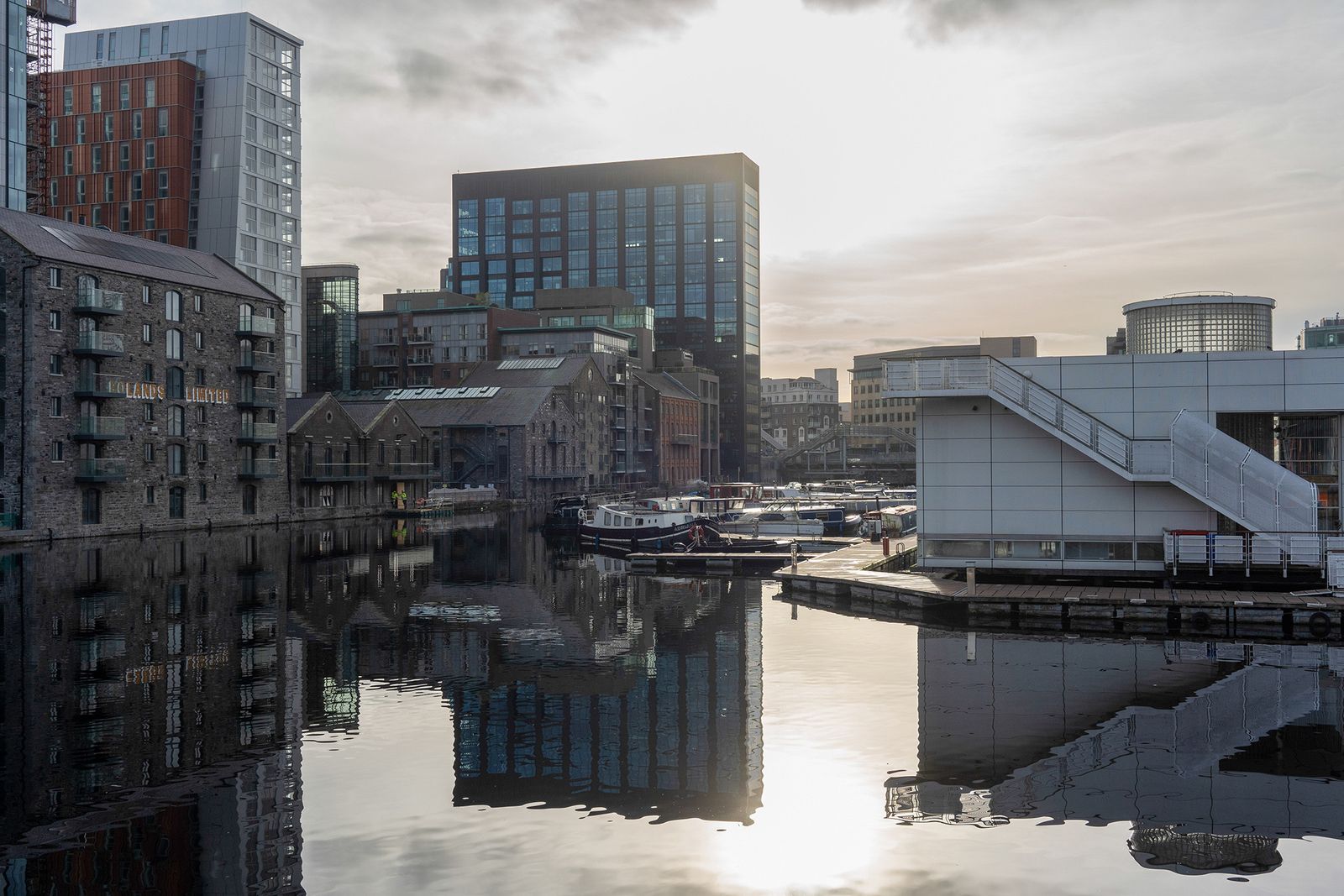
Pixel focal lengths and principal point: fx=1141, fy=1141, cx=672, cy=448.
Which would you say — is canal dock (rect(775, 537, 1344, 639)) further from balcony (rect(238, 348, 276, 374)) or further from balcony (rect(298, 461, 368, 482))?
balcony (rect(298, 461, 368, 482))

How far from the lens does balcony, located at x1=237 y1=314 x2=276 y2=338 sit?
88125mm

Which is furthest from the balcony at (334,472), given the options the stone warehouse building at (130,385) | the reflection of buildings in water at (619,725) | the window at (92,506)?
the reflection of buildings in water at (619,725)

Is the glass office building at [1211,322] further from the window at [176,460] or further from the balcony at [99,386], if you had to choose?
the window at [176,460]

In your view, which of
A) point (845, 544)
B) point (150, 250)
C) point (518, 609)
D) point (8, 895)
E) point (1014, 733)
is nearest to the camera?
point (8, 895)

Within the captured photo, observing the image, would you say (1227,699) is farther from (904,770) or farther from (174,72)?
(174,72)

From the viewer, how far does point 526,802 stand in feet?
59.9

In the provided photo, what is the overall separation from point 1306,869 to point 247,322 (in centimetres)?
8572

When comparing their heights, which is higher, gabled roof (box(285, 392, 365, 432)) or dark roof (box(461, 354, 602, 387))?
dark roof (box(461, 354, 602, 387))

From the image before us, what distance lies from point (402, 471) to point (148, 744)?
9047cm

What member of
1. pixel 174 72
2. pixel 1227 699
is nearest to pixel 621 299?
pixel 174 72

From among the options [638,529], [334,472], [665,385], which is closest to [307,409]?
[334,472]

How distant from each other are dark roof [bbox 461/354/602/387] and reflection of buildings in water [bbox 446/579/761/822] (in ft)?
336

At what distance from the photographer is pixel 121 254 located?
7950cm

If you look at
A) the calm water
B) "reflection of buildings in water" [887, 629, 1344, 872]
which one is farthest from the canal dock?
"reflection of buildings in water" [887, 629, 1344, 872]
